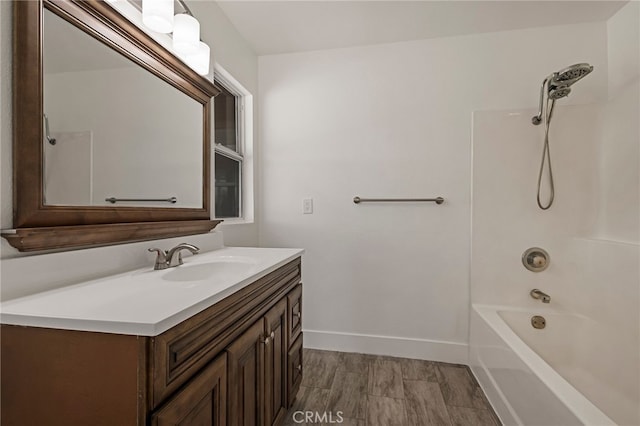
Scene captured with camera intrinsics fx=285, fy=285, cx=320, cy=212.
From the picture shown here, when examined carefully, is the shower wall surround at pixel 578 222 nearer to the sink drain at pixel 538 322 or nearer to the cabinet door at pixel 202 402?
the sink drain at pixel 538 322

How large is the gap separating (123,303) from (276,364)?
730 millimetres

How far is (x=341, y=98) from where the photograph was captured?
2146mm

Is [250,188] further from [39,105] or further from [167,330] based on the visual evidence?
[167,330]

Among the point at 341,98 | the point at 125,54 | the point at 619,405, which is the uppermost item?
the point at 341,98

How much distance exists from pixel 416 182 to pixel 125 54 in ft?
5.79

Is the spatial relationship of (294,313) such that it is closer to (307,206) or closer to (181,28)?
(307,206)

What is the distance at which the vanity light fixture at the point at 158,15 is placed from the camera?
110 centimetres

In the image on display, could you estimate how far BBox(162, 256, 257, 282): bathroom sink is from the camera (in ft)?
3.62

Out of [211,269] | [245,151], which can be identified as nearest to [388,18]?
[245,151]

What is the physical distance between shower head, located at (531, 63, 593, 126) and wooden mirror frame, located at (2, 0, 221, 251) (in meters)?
2.05

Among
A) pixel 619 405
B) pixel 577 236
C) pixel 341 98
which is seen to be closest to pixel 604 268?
pixel 577 236

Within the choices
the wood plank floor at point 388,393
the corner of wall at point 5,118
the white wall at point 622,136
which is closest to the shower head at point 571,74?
Answer: the white wall at point 622,136

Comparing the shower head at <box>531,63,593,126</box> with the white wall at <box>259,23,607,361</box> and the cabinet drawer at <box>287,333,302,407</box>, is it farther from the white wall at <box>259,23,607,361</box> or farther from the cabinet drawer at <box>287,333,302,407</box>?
the cabinet drawer at <box>287,333,302,407</box>

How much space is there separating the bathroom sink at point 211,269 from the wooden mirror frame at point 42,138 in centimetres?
20
